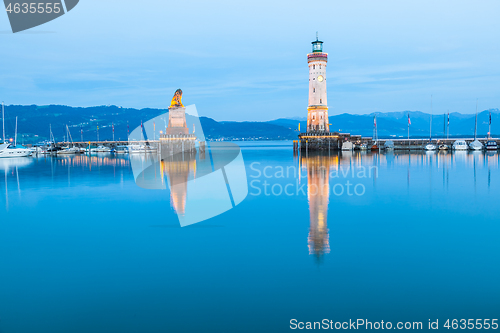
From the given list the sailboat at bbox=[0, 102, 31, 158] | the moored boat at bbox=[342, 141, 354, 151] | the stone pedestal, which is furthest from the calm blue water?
the stone pedestal

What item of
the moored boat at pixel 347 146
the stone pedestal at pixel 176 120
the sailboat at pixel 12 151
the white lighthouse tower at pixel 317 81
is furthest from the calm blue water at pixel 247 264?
the stone pedestal at pixel 176 120

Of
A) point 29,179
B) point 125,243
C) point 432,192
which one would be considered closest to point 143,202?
point 125,243

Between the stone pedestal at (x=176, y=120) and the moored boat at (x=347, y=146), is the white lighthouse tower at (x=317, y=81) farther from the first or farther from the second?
the stone pedestal at (x=176, y=120)

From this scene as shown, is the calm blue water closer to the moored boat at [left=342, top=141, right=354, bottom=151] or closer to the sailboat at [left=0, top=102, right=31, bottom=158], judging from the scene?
the moored boat at [left=342, top=141, right=354, bottom=151]

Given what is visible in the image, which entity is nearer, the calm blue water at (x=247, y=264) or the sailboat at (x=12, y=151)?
the calm blue water at (x=247, y=264)

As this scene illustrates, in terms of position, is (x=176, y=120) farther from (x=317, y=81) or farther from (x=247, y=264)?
(x=247, y=264)

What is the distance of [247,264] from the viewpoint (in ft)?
42.3

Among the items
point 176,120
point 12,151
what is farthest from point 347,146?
point 12,151

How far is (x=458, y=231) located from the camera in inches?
667

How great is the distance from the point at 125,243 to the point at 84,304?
224 inches

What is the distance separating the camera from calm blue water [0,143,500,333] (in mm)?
9398

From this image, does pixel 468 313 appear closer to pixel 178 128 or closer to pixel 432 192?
pixel 432 192

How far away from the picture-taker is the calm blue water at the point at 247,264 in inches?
370

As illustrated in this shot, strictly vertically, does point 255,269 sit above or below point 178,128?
below
